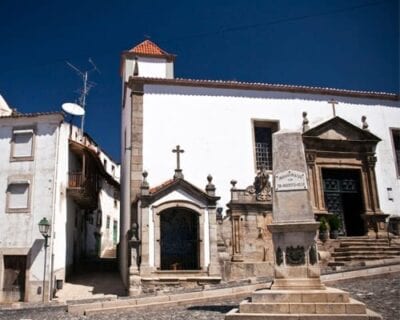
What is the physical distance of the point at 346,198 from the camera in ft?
59.5

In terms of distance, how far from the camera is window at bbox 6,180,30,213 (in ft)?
53.8

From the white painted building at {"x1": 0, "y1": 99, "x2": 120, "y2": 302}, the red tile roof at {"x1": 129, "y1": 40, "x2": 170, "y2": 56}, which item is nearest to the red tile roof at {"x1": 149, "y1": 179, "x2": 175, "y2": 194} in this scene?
the white painted building at {"x1": 0, "y1": 99, "x2": 120, "y2": 302}

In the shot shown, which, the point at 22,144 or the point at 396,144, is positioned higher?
the point at 396,144

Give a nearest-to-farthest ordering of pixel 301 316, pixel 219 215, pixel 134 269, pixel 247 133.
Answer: pixel 301 316
pixel 134 269
pixel 219 215
pixel 247 133

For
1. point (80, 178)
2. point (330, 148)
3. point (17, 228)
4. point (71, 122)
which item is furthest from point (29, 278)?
point (330, 148)

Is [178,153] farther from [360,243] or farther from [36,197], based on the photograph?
[360,243]

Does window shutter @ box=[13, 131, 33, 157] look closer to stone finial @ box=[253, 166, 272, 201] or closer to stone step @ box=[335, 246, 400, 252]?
stone finial @ box=[253, 166, 272, 201]

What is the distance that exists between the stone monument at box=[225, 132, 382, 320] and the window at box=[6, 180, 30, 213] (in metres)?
12.4

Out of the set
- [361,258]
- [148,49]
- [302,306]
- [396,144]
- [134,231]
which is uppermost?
[148,49]

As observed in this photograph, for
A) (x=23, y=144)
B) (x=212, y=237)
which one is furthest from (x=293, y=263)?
(x=23, y=144)

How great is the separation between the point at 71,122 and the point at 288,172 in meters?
14.0

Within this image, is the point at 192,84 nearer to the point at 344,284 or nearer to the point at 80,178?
the point at 80,178

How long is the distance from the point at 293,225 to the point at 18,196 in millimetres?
13235

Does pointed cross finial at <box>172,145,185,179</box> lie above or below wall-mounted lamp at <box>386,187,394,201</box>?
above
